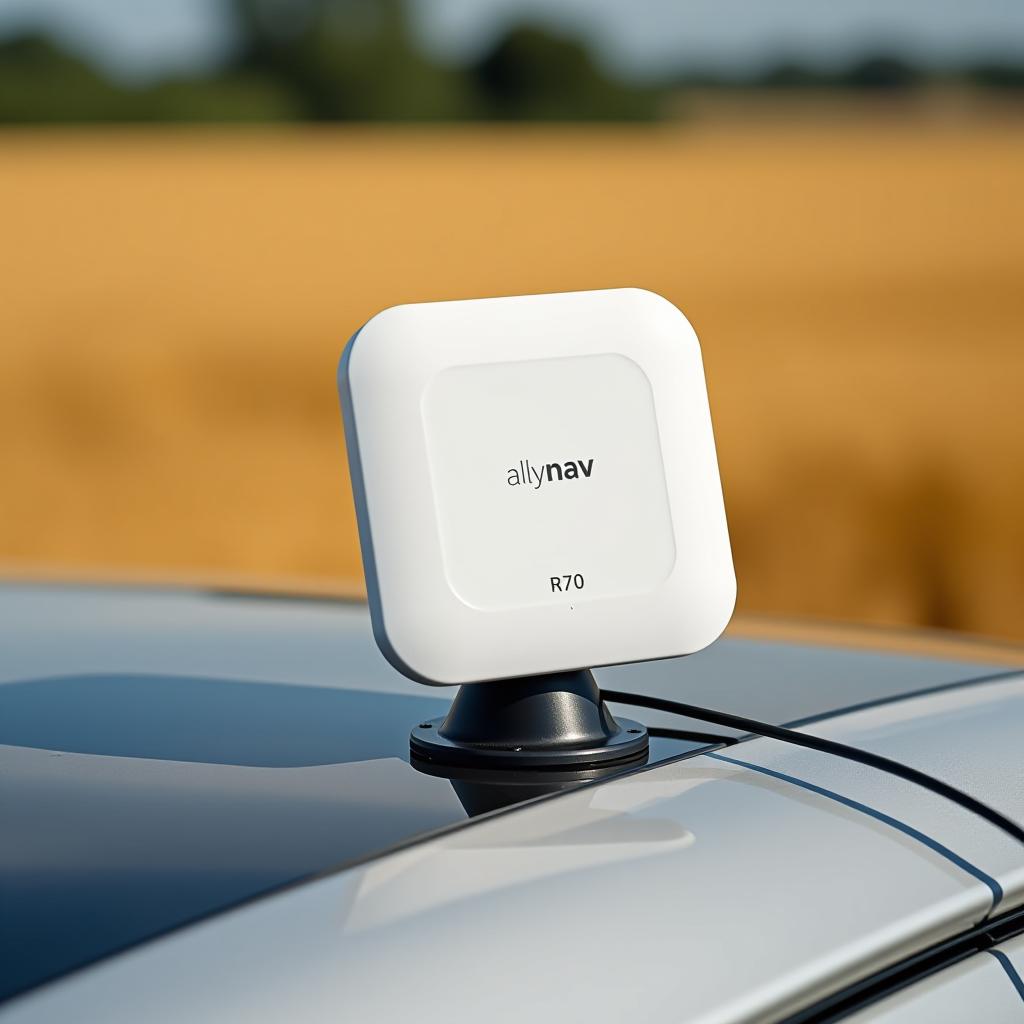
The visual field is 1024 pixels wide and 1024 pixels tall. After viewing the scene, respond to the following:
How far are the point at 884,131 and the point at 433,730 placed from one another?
47.3 meters

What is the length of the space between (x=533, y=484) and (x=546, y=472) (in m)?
0.01

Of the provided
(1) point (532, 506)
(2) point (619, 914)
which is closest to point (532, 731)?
(1) point (532, 506)

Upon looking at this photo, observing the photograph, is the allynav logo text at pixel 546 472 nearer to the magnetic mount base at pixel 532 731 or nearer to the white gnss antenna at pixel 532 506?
the white gnss antenna at pixel 532 506

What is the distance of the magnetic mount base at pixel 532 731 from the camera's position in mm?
1034

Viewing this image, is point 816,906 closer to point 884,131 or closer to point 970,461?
point 970,461

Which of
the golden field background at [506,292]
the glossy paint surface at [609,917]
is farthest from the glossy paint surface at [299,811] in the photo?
the golden field background at [506,292]

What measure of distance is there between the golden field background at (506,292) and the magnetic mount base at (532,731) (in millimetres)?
1285

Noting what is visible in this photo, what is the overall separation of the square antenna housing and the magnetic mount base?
0.02 metres

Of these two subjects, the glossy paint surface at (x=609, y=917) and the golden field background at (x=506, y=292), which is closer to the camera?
the glossy paint surface at (x=609, y=917)

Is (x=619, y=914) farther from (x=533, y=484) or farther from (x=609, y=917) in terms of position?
(x=533, y=484)

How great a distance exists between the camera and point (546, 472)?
1.07 metres

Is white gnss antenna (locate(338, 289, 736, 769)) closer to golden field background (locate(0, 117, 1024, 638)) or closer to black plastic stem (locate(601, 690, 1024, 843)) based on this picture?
black plastic stem (locate(601, 690, 1024, 843))

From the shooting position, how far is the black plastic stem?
3.13ft

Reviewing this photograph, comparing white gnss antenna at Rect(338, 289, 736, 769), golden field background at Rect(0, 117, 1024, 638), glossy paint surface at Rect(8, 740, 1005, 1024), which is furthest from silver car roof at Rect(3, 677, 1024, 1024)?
golden field background at Rect(0, 117, 1024, 638)
